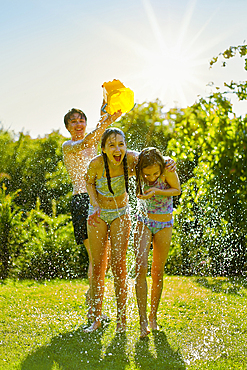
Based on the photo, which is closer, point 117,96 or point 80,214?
point 117,96

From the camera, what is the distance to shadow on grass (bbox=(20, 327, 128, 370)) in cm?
297

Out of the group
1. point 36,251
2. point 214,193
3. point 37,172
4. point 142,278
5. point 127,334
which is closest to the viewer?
point 142,278

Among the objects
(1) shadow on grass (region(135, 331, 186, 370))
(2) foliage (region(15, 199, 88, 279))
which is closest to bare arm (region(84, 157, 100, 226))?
(1) shadow on grass (region(135, 331, 186, 370))

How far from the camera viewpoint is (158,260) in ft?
12.0

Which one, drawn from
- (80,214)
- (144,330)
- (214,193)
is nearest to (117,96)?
(80,214)

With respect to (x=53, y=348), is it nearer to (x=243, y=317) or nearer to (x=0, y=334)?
(x=0, y=334)

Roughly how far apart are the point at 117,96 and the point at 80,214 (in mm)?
1397

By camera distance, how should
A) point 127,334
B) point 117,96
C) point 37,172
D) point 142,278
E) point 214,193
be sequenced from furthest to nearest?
point 37,172 → point 214,193 → point 117,96 → point 127,334 → point 142,278

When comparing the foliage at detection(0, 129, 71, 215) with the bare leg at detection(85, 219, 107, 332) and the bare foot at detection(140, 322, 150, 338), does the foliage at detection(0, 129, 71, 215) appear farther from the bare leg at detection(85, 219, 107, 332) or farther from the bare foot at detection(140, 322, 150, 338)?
the bare foot at detection(140, 322, 150, 338)

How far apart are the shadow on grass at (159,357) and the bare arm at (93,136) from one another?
2076 mm

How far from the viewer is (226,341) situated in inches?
134

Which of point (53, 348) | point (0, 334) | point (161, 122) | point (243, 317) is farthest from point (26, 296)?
point (161, 122)

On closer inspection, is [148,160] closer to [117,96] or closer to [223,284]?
[117,96]

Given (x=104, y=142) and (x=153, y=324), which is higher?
(x=104, y=142)
